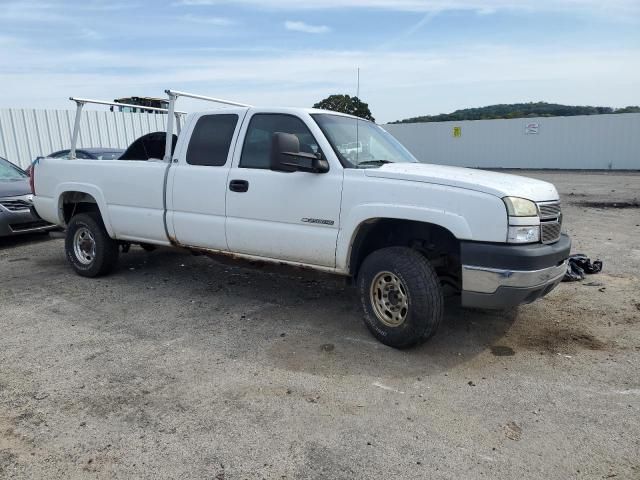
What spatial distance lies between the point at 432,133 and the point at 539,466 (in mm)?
29638

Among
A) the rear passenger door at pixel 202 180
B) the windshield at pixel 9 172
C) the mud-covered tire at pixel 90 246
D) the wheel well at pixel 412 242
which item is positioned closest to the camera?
the wheel well at pixel 412 242

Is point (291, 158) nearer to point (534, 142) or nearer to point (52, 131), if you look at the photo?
point (52, 131)

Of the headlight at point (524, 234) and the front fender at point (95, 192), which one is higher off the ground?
the headlight at point (524, 234)

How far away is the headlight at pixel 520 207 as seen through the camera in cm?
365

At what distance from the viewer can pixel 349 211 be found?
425cm

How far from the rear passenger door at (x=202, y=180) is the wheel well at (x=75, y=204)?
157 cm

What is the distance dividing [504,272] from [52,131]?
1418cm

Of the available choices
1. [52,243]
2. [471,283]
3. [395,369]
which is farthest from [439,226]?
[52,243]

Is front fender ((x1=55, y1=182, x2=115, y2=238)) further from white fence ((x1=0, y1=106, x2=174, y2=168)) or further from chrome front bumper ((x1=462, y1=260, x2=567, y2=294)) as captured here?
white fence ((x1=0, y1=106, x2=174, y2=168))

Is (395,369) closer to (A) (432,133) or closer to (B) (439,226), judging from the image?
(B) (439,226)

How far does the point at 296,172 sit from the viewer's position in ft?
14.9

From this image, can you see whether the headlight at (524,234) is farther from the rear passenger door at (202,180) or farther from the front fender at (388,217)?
the rear passenger door at (202,180)

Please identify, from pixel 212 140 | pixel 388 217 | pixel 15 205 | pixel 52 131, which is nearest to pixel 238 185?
pixel 212 140

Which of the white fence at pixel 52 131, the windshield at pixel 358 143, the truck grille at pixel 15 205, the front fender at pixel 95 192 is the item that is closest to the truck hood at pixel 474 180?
the windshield at pixel 358 143
